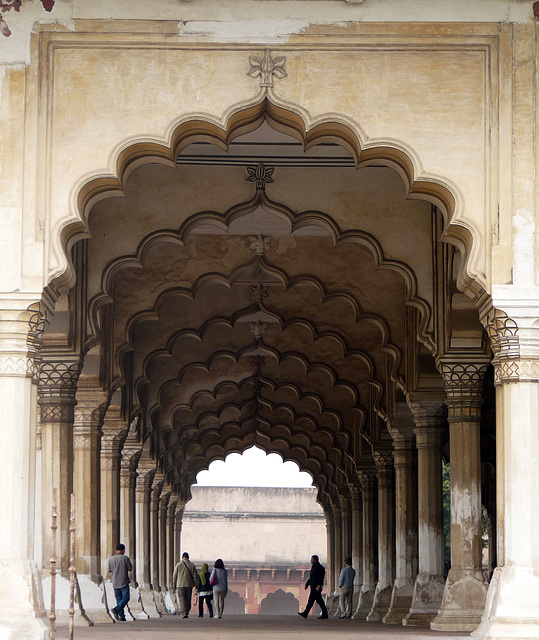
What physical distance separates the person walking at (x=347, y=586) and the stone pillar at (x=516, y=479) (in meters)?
11.6

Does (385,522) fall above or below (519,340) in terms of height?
below

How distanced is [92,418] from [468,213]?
7.76 meters

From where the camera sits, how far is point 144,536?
24.8 m

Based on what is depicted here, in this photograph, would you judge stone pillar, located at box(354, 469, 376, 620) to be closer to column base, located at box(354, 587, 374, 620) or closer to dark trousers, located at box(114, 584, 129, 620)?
column base, located at box(354, 587, 374, 620)

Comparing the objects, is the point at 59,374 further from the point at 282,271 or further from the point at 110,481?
the point at 110,481

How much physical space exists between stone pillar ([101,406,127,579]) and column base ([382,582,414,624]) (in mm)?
4164

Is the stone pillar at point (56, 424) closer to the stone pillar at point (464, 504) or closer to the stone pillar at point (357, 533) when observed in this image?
the stone pillar at point (464, 504)

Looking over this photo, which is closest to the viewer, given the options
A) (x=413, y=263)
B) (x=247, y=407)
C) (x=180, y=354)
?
(x=413, y=263)

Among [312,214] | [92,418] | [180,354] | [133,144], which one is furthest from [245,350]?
[133,144]

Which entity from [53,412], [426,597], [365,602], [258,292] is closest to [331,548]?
[365,602]

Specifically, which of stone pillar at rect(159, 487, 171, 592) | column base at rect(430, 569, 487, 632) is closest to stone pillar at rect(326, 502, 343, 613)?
stone pillar at rect(159, 487, 171, 592)

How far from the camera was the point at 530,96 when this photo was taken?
9.81 meters

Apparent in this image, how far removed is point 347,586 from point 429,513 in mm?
6037

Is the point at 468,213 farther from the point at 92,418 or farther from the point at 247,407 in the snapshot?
the point at 247,407
